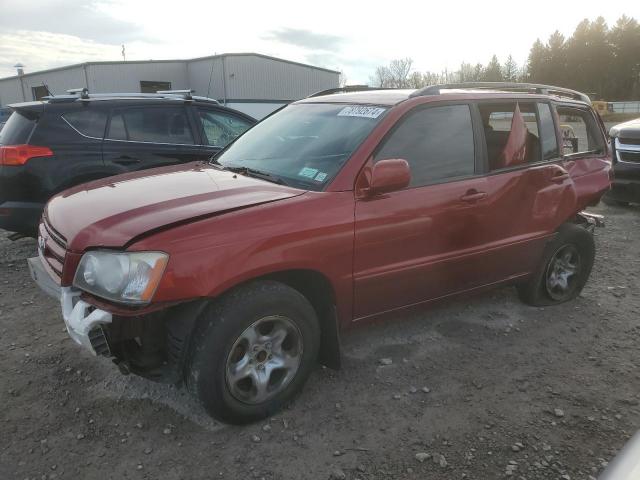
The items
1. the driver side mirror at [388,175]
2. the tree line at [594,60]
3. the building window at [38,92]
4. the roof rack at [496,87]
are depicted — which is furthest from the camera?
the tree line at [594,60]

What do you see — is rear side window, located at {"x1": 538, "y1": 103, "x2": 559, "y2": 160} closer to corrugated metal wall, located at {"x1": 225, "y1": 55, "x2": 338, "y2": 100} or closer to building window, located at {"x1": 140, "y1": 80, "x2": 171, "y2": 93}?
corrugated metal wall, located at {"x1": 225, "y1": 55, "x2": 338, "y2": 100}

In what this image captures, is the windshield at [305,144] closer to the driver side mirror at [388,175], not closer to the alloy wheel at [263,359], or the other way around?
the driver side mirror at [388,175]

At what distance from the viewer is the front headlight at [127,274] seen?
93.1 inches

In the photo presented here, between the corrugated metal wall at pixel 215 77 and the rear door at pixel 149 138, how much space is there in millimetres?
18332

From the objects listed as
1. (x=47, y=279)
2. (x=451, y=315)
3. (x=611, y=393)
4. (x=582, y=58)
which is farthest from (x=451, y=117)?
(x=582, y=58)

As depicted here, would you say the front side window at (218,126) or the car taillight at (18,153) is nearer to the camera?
the car taillight at (18,153)

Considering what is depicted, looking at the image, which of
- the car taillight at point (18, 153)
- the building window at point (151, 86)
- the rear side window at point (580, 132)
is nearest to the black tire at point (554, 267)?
the rear side window at point (580, 132)

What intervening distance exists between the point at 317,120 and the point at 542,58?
6679cm

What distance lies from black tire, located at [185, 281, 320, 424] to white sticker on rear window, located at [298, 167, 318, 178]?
0.73m

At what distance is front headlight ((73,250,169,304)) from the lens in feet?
7.76

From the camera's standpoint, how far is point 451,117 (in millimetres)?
3529


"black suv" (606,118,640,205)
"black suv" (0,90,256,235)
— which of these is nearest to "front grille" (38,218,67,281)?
"black suv" (0,90,256,235)

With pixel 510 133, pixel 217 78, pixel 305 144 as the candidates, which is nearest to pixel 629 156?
pixel 510 133

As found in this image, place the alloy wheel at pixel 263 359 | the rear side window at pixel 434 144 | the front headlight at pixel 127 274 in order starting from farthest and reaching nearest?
1. the rear side window at pixel 434 144
2. the alloy wheel at pixel 263 359
3. the front headlight at pixel 127 274
